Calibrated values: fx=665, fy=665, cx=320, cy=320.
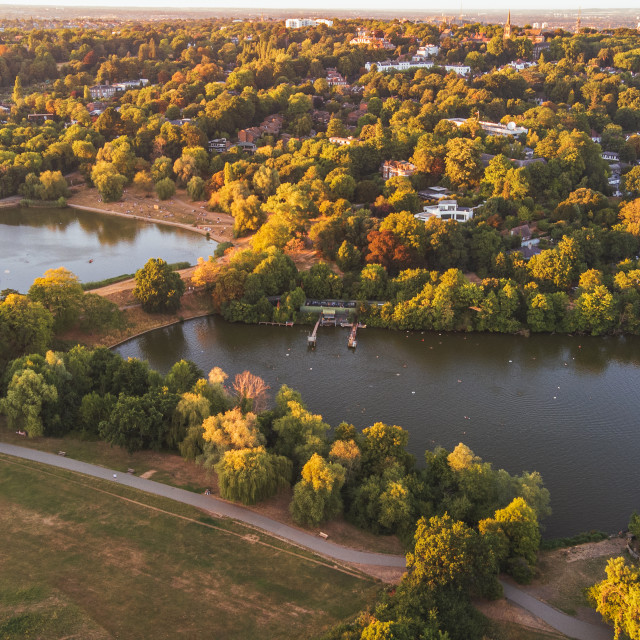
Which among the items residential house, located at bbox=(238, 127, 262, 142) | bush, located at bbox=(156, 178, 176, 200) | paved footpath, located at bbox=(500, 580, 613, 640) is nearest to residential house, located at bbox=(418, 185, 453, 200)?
bush, located at bbox=(156, 178, 176, 200)

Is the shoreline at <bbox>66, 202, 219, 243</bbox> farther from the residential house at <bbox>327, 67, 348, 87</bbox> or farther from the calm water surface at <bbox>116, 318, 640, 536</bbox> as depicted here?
the residential house at <bbox>327, 67, 348, 87</bbox>

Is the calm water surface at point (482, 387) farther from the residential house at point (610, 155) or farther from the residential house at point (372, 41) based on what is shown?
the residential house at point (372, 41)

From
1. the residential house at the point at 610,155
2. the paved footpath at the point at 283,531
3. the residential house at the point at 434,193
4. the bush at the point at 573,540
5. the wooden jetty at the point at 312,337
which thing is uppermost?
the residential house at the point at 610,155

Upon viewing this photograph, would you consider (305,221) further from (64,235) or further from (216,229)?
(64,235)

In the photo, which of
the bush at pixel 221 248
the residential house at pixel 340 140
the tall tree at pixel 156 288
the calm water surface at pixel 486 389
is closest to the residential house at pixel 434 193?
the residential house at pixel 340 140

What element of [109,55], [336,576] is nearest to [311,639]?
[336,576]
